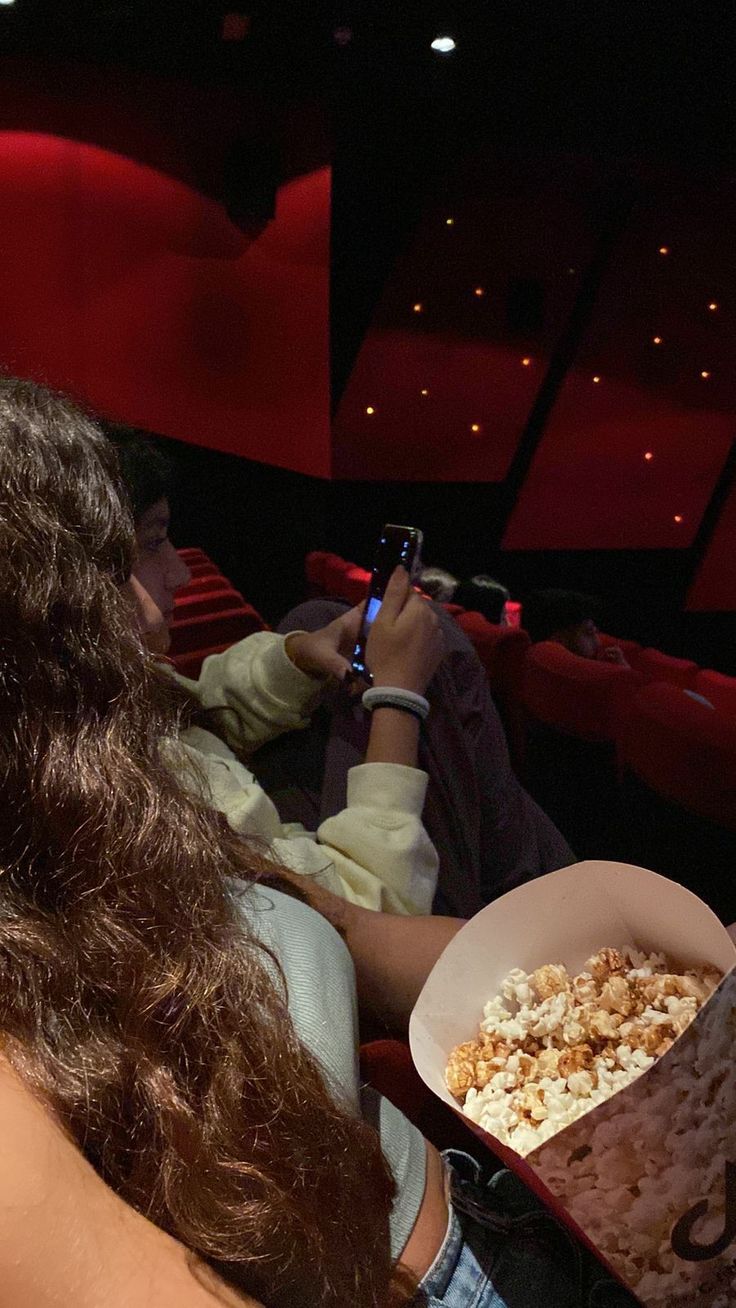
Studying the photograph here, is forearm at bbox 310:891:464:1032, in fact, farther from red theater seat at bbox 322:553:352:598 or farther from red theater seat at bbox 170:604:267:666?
red theater seat at bbox 322:553:352:598

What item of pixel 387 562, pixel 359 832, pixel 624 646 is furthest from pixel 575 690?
pixel 624 646

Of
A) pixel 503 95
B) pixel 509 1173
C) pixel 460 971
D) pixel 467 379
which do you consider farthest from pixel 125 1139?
pixel 467 379

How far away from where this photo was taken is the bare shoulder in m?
0.41

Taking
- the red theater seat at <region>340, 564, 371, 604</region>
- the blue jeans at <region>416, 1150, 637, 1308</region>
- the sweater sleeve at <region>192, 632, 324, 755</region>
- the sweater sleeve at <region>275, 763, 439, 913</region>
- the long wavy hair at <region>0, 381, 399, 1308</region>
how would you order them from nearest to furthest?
the long wavy hair at <region>0, 381, 399, 1308</region>
the blue jeans at <region>416, 1150, 637, 1308</region>
the sweater sleeve at <region>275, 763, 439, 913</region>
the sweater sleeve at <region>192, 632, 324, 755</region>
the red theater seat at <region>340, 564, 371, 604</region>

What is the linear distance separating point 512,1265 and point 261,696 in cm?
87

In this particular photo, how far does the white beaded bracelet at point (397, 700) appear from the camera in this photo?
1.29 meters

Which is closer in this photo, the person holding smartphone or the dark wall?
the person holding smartphone

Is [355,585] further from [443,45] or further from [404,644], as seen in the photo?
[404,644]

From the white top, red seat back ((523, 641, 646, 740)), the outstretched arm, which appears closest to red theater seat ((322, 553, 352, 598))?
red seat back ((523, 641, 646, 740))

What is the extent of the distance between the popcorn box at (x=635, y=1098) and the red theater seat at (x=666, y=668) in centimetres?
283

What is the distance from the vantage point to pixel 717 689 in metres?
3.11

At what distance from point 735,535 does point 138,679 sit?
6.43 metres

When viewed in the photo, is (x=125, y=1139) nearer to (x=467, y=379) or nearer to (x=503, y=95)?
(x=503, y=95)

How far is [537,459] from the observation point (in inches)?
269
